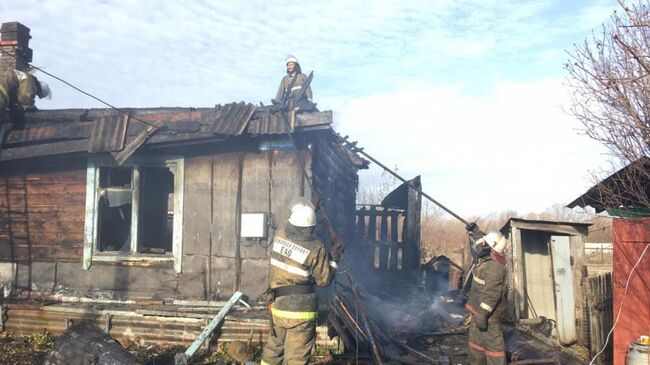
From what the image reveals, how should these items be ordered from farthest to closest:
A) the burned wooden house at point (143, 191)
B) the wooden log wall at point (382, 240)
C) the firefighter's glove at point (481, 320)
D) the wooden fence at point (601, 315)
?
the wooden log wall at point (382, 240), the burned wooden house at point (143, 191), the wooden fence at point (601, 315), the firefighter's glove at point (481, 320)

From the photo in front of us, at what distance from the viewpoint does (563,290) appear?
1070 cm

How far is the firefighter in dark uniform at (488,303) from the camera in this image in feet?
22.1

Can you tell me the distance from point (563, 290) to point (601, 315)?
214cm

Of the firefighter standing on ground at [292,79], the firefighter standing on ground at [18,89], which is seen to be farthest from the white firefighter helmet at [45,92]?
the firefighter standing on ground at [292,79]

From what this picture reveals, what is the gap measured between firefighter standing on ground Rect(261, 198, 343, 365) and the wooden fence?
5433 millimetres

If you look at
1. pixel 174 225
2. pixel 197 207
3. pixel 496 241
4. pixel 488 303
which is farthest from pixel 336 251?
pixel 174 225

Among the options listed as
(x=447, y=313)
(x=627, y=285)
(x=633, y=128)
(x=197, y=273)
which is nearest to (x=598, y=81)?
(x=633, y=128)

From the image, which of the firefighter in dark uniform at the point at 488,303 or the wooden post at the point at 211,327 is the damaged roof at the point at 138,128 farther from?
the firefighter in dark uniform at the point at 488,303

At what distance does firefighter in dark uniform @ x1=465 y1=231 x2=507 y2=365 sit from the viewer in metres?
6.74

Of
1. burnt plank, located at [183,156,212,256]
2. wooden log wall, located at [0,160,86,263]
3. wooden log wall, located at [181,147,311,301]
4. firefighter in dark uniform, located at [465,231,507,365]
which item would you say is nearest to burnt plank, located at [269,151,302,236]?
wooden log wall, located at [181,147,311,301]

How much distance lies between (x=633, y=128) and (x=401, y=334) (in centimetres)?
496

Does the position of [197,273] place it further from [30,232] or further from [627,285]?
[627,285]

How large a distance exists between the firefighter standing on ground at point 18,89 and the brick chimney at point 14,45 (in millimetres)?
944

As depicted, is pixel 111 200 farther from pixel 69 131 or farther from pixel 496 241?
pixel 496 241
